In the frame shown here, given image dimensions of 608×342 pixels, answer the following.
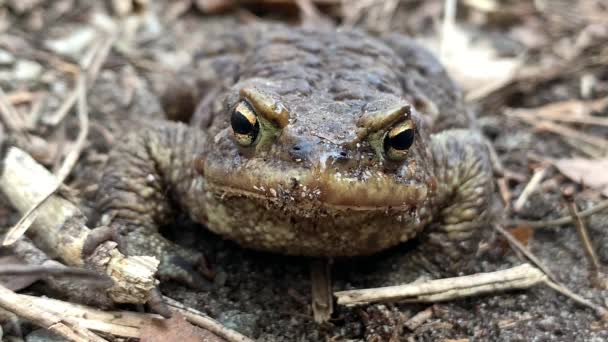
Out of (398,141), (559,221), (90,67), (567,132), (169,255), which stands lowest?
(169,255)

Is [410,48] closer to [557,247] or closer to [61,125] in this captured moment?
[557,247]

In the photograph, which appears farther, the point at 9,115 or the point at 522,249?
the point at 9,115

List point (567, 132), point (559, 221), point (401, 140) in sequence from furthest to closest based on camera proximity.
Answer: point (567, 132) < point (559, 221) < point (401, 140)

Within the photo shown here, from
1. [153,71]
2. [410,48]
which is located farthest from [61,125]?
[410,48]

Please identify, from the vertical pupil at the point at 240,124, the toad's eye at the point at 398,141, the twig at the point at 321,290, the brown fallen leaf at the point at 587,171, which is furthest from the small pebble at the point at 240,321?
the brown fallen leaf at the point at 587,171

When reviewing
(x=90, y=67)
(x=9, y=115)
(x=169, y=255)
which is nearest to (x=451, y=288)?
(x=169, y=255)

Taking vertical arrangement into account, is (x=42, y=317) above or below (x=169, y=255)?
below

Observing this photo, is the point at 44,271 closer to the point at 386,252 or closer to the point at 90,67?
the point at 386,252

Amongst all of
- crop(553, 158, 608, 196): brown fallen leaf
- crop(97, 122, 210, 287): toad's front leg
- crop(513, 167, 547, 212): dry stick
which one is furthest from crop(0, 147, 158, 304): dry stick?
crop(553, 158, 608, 196): brown fallen leaf

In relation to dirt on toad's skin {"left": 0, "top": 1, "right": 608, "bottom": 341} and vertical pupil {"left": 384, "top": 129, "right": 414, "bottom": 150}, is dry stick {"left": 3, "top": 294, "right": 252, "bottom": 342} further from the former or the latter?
vertical pupil {"left": 384, "top": 129, "right": 414, "bottom": 150}
